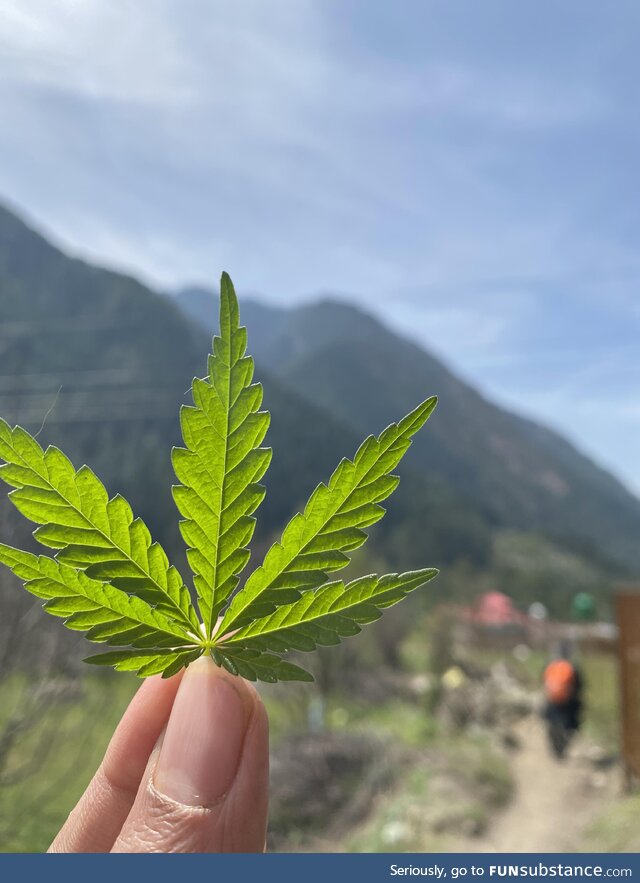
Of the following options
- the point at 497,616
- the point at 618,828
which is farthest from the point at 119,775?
the point at 497,616

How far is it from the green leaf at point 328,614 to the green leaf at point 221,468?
6 cm

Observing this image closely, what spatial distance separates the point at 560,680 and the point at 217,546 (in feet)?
26.5

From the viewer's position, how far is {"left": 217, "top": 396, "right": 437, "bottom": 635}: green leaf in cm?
63

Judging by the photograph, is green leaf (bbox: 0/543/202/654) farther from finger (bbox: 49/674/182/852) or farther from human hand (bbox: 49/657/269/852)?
finger (bbox: 49/674/182/852)

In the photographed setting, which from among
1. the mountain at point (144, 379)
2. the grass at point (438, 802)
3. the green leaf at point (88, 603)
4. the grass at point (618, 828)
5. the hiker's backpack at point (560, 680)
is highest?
the mountain at point (144, 379)

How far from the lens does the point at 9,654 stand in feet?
10.1

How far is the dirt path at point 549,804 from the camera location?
7.53 metres

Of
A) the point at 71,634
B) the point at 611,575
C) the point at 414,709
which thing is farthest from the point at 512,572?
the point at 71,634

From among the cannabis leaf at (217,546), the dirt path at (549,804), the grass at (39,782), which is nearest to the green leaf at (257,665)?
the cannabis leaf at (217,546)

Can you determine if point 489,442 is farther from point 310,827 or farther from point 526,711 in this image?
point 310,827

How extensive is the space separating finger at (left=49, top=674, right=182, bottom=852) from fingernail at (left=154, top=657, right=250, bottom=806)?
9 cm

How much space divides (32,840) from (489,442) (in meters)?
58.7

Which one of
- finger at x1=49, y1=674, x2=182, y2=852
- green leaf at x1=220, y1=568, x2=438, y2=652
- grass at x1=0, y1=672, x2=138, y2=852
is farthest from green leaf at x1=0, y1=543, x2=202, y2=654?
grass at x1=0, y1=672, x2=138, y2=852

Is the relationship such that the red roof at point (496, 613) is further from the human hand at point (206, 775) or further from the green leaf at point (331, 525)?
the green leaf at point (331, 525)
